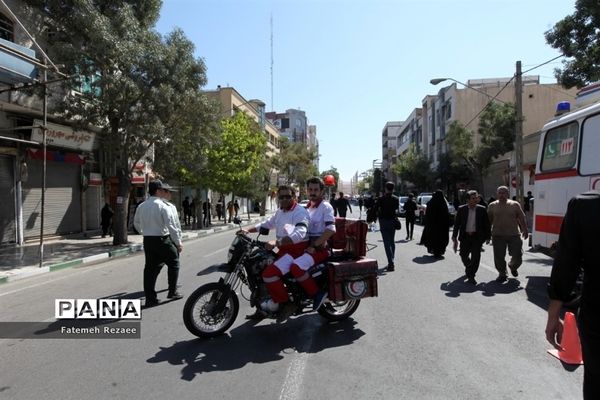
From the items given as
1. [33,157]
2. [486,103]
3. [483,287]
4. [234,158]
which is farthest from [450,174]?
[483,287]

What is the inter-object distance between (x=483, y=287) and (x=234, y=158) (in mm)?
21924

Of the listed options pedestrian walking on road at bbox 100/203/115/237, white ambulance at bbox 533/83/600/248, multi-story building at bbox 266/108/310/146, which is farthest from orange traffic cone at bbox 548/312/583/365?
multi-story building at bbox 266/108/310/146

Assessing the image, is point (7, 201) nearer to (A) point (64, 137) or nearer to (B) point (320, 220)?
(A) point (64, 137)

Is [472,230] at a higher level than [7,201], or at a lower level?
lower

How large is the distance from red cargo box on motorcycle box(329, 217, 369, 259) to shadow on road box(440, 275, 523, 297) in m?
2.37

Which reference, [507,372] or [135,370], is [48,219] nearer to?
[135,370]

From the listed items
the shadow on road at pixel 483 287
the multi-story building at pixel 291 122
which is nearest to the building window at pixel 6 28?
the shadow on road at pixel 483 287

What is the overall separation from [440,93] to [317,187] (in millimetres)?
55258

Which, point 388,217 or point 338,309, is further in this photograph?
point 388,217

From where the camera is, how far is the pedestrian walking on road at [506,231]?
9.14 meters

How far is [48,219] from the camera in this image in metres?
19.3

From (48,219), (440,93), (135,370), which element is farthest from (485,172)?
(135,370)

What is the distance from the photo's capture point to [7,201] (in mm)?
17062

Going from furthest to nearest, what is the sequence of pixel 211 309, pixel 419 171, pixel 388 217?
pixel 419 171 → pixel 388 217 → pixel 211 309
